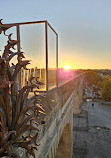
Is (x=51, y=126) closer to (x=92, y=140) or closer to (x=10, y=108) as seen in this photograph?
(x=10, y=108)

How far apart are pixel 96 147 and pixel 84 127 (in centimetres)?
419

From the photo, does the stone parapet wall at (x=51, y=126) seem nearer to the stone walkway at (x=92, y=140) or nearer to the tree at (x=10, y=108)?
the tree at (x=10, y=108)

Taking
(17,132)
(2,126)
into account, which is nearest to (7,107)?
(2,126)

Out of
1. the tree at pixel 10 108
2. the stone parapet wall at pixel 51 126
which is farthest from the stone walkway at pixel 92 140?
the tree at pixel 10 108

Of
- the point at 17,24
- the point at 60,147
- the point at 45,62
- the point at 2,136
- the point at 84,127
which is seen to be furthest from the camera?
the point at 84,127

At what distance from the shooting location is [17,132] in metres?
1.23

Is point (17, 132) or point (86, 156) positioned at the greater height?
point (17, 132)

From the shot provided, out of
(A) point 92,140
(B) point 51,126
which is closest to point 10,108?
(B) point 51,126

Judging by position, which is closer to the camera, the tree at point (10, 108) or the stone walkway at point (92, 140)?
the tree at point (10, 108)

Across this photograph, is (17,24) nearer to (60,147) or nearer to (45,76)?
(45,76)

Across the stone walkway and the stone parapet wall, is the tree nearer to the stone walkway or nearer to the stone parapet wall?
the stone parapet wall

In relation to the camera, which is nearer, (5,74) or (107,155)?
(5,74)

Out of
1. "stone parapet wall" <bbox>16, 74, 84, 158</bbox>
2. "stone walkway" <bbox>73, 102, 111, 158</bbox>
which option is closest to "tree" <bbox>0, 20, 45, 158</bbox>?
"stone parapet wall" <bbox>16, 74, 84, 158</bbox>

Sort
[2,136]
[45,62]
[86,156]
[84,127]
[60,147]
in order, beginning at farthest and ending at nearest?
[84,127] → [86,156] → [60,147] → [45,62] → [2,136]
